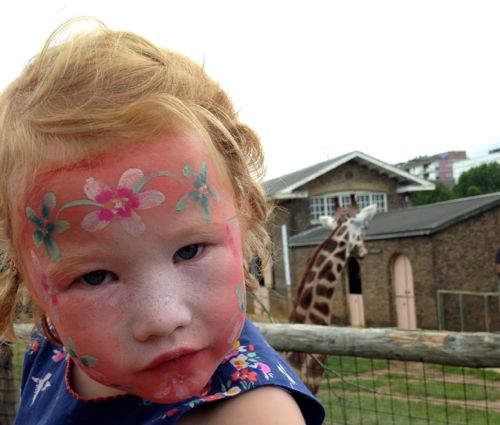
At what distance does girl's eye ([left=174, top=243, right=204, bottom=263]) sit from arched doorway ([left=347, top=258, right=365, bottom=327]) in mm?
16274

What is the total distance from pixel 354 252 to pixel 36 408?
5.87 m

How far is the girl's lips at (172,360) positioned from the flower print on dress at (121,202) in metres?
0.18

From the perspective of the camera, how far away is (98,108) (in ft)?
3.04

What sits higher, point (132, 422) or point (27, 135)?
point (27, 135)

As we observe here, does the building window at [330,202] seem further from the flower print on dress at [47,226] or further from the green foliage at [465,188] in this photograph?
the flower print on dress at [47,226]

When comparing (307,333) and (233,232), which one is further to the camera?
(307,333)

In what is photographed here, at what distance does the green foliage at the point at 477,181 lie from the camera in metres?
21.3

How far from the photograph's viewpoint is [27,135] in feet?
3.15

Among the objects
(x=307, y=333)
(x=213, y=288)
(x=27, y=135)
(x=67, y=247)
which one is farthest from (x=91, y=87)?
(x=307, y=333)

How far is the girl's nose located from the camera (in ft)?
2.85

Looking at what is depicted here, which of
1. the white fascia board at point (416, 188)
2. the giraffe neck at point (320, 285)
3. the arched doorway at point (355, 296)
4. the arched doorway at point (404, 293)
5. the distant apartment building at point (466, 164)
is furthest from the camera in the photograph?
the distant apartment building at point (466, 164)

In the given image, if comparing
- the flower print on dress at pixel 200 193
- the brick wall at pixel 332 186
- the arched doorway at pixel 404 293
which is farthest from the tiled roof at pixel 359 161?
the flower print on dress at pixel 200 193

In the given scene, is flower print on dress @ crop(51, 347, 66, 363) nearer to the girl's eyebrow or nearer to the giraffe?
the girl's eyebrow

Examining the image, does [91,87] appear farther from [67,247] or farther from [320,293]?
[320,293]
